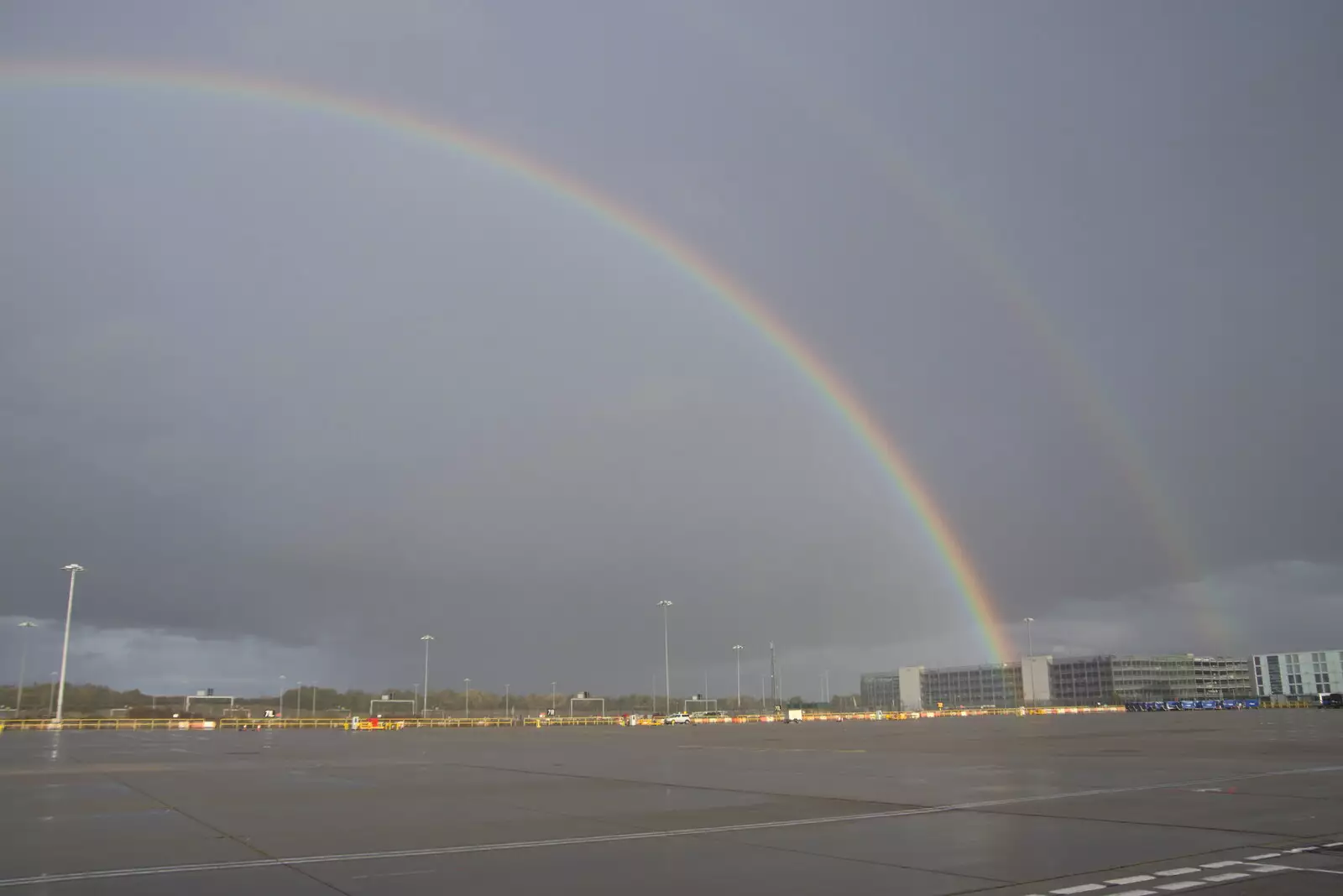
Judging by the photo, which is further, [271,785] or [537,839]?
[271,785]

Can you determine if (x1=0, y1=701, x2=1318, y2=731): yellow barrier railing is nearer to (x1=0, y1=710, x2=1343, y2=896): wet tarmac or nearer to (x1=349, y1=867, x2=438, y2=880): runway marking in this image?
(x1=0, y1=710, x2=1343, y2=896): wet tarmac

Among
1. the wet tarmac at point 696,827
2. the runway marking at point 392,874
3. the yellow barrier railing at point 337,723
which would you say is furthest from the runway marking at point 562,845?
the yellow barrier railing at point 337,723

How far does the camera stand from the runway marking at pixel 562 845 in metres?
12.3

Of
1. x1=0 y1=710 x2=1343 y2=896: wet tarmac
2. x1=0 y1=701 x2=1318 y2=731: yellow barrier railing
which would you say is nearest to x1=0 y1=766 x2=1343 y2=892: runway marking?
x1=0 y1=710 x2=1343 y2=896: wet tarmac

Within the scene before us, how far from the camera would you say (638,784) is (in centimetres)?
2620

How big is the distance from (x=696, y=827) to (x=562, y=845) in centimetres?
280

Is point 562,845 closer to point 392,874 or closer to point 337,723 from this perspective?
point 392,874

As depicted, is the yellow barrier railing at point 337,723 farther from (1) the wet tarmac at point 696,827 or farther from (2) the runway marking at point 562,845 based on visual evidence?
(2) the runway marking at point 562,845

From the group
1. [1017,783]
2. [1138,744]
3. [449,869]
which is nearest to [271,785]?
[449,869]

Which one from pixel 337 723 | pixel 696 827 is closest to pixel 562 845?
pixel 696 827

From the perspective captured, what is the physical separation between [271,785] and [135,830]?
10093 mm

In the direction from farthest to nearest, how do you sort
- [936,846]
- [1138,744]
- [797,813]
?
[1138,744] < [797,813] < [936,846]

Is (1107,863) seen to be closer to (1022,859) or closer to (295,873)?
(1022,859)

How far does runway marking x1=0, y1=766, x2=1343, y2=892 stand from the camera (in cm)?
1233
